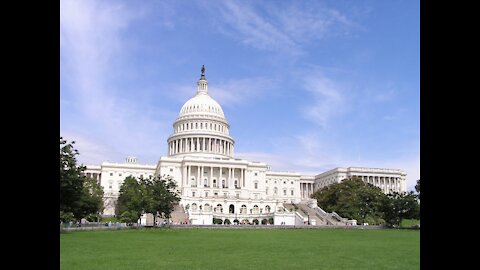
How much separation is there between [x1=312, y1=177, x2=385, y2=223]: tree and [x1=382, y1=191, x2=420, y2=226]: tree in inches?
113

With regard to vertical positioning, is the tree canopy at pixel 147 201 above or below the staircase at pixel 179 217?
above

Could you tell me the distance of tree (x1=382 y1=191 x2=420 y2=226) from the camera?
82875 millimetres

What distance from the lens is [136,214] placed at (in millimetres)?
71375

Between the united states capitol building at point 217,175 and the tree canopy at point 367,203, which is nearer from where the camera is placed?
the tree canopy at point 367,203

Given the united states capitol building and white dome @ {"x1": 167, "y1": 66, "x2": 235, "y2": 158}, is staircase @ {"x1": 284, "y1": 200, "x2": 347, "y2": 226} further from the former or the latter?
white dome @ {"x1": 167, "y1": 66, "x2": 235, "y2": 158}

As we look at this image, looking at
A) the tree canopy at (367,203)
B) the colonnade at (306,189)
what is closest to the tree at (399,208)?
the tree canopy at (367,203)

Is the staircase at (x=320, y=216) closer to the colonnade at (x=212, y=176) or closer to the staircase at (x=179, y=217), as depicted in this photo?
the colonnade at (x=212, y=176)

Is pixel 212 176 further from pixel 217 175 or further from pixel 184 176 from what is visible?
pixel 184 176

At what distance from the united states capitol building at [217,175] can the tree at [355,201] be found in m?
4.42

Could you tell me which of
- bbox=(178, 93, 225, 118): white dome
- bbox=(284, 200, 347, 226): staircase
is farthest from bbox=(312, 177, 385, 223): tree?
bbox=(178, 93, 225, 118): white dome

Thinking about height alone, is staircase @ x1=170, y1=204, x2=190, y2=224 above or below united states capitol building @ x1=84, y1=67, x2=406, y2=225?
below

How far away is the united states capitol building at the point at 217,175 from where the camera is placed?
394 feet
